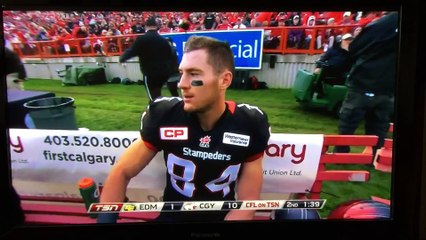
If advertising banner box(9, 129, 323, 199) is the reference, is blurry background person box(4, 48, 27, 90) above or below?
above

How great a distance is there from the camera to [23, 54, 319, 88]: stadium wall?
155cm

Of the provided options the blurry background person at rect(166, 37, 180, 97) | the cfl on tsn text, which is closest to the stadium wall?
the blurry background person at rect(166, 37, 180, 97)

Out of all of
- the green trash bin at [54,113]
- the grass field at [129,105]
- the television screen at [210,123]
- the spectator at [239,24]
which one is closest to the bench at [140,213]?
the television screen at [210,123]

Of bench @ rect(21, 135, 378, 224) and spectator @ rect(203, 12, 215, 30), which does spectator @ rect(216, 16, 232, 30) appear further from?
bench @ rect(21, 135, 378, 224)

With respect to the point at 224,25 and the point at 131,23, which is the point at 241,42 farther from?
the point at 131,23

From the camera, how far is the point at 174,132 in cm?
Result: 158

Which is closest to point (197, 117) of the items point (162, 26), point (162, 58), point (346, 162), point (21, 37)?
point (162, 58)

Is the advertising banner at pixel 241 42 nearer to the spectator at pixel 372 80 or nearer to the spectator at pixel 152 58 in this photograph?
the spectator at pixel 152 58

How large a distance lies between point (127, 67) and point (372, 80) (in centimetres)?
91

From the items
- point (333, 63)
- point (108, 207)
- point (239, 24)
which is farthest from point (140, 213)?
point (333, 63)

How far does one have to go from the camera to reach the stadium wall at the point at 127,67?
1554mm

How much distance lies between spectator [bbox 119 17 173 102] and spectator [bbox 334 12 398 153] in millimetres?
672

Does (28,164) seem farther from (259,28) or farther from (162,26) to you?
(259,28)

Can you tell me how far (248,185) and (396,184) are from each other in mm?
573
